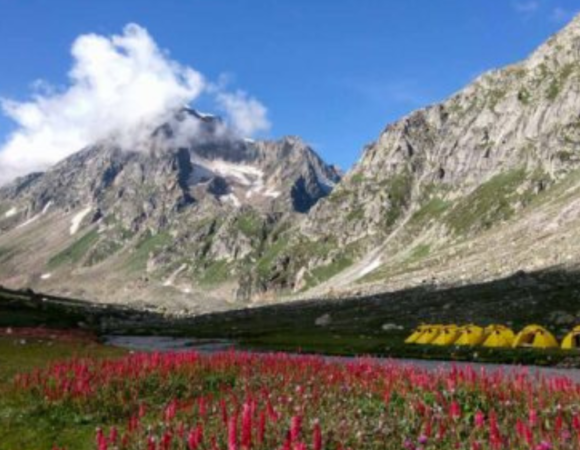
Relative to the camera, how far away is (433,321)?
105188mm

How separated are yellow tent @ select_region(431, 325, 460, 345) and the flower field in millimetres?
39539

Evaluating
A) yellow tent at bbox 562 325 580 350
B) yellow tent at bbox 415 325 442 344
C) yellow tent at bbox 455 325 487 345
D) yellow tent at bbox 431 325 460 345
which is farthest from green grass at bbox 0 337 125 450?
yellow tent at bbox 415 325 442 344

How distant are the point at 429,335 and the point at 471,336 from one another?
5.80 m

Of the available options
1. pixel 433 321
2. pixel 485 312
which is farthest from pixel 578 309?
pixel 433 321

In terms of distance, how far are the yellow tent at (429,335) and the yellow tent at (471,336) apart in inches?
132

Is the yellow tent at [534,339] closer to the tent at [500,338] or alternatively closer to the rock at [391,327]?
the tent at [500,338]

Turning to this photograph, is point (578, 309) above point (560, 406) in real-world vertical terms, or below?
above

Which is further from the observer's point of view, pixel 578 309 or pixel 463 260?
pixel 463 260

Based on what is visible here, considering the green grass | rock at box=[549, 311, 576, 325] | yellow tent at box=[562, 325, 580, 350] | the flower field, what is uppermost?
rock at box=[549, 311, 576, 325]

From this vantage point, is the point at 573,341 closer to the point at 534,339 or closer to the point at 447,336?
the point at 534,339

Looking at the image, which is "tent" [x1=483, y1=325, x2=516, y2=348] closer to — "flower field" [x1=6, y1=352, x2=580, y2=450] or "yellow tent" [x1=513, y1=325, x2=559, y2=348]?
"yellow tent" [x1=513, y1=325, x2=559, y2=348]

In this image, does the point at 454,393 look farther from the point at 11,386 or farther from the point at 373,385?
the point at 11,386

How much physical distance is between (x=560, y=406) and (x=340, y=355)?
144 ft

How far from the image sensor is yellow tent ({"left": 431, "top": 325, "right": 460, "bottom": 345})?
6719 cm
